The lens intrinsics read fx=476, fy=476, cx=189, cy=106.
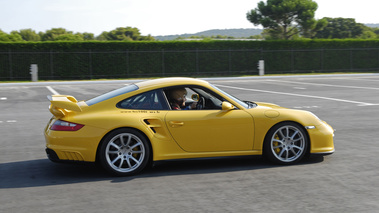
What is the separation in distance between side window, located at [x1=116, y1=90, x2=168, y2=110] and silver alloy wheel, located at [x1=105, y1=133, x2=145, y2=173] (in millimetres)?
459

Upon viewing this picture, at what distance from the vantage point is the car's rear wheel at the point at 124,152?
5.98 meters

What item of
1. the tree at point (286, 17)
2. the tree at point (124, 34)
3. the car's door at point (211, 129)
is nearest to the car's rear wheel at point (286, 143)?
the car's door at point (211, 129)

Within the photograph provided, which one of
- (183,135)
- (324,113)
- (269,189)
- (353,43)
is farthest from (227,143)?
(353,43)

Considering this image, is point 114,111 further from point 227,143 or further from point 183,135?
point 227,143

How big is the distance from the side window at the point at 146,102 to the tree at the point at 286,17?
4222cm

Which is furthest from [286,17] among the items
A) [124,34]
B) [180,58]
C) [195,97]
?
[195,97]

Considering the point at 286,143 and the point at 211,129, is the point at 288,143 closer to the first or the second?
the point at 286,143

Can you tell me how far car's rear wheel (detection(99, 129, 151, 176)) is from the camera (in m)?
5.98

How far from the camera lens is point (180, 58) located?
35.6 m

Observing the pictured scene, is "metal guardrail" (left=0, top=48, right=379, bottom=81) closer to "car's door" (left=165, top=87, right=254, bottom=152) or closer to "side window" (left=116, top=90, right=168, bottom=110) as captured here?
"side window" (left=116, top=90, right=168, bottom=110)

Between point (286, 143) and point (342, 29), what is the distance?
69572 mm

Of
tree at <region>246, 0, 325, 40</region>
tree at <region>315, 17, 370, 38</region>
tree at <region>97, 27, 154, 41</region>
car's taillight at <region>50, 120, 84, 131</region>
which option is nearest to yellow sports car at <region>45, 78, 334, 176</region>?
car's taillight at <region>50, 120, 84, 131</region>

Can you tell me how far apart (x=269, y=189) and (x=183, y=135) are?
1.42m

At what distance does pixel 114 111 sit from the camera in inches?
243
